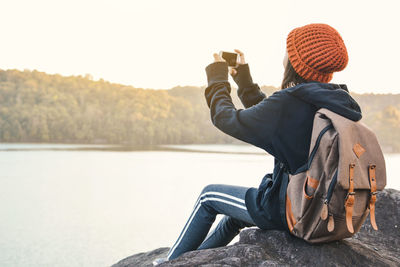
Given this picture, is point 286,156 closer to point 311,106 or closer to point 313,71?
point 311,106

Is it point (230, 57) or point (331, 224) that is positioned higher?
point (230, 57)

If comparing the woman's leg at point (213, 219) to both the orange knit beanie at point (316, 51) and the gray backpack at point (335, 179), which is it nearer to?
the gray backpack at point (335, 179)

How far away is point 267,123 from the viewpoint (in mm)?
1159

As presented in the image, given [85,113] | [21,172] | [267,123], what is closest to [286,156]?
[267,123]

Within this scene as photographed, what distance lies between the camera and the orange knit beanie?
1171mm

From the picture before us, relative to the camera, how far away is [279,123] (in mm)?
1155

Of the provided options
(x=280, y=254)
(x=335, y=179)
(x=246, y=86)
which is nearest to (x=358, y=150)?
(x=335, y=179)

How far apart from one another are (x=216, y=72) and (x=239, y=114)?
22 centimetres

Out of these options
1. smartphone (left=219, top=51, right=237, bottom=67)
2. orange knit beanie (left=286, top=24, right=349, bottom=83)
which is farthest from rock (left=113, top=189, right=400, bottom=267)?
smartphone (left=219, top=51, right=237, bottom=67)

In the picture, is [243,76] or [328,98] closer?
[328,98]

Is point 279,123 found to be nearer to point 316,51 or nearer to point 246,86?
point 316,51

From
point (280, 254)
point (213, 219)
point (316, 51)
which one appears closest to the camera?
point (316, 51)

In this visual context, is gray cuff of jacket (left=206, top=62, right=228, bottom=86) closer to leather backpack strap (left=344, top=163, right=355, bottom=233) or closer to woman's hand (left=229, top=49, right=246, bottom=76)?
woman's hand (left=229, top=49, right=246, bottom=76)

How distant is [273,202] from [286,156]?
0.59 ft
